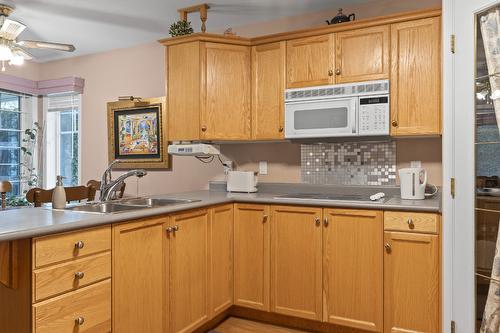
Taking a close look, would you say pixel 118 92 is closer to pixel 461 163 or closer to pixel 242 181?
pixel 242 181

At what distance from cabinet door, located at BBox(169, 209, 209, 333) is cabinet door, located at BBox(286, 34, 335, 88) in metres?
1.28

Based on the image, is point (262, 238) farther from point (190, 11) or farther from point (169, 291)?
point (190, 11)

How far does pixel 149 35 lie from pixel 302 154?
6.63 ft

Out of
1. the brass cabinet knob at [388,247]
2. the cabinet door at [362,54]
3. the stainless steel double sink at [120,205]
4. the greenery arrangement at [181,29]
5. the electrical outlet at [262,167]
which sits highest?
the greenery arrangement at [181,29]

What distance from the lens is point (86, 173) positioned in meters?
4.60

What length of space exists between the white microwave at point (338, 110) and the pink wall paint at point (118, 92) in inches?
40.6

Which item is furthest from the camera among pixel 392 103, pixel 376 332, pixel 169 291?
pixel 392 103

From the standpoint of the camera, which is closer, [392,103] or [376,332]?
[376,332]

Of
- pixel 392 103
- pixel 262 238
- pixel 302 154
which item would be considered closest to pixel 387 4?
pixel 392 103

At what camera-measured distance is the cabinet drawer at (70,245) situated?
5.17ft

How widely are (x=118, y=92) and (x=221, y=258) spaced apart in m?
2.54

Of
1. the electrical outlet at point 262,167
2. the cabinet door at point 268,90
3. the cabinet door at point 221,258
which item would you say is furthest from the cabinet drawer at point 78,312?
the electrical outlet at point 262,167

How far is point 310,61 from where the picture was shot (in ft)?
9.81

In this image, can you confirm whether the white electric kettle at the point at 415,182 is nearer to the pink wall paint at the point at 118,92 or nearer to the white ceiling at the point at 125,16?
the white ceiling at the point at 125,16
